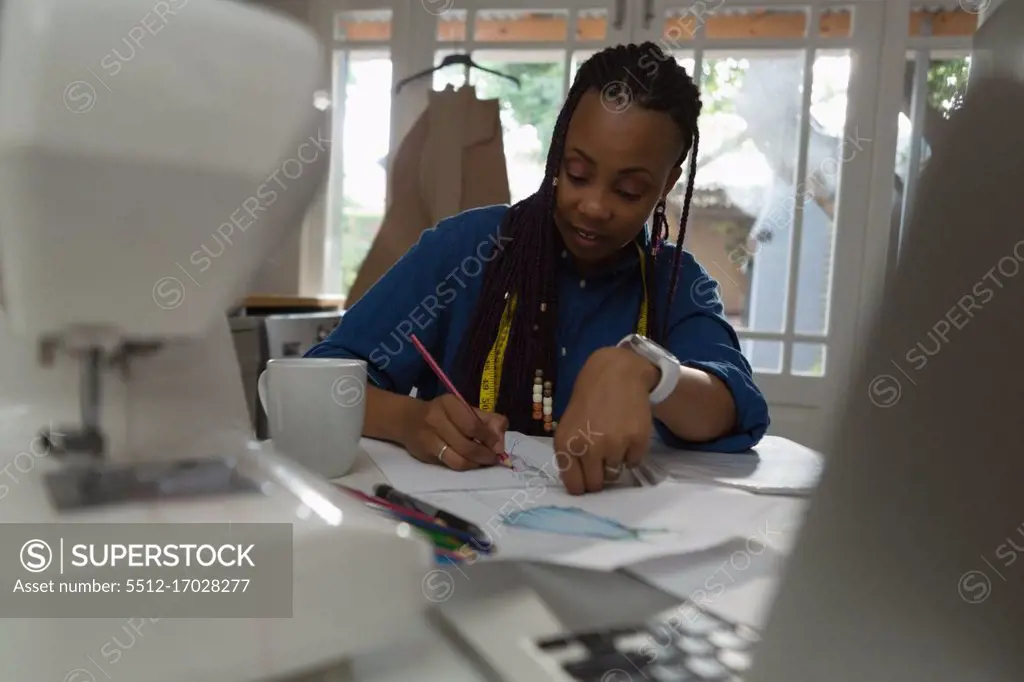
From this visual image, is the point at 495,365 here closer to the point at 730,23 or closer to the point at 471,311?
the point at 471,311

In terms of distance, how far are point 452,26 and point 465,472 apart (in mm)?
1864

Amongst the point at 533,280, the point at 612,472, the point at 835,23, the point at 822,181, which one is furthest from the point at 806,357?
the point at 612,472

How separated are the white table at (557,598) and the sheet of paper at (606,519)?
0.01m

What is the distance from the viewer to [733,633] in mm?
366

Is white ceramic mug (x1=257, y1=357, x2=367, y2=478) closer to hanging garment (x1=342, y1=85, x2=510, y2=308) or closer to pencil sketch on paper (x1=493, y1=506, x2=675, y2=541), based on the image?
pencil sketch on paper (x1=493, y1=506, x2=675, y2=541)

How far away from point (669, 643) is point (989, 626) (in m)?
0.19

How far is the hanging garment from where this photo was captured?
191 cm

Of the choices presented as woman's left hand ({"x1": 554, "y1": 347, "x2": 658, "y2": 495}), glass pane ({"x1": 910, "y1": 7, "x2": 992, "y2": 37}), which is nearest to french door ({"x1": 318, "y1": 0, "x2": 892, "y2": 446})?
glass pane ({"x1": 910, "y1": 7, "x2": 992, "y2": 37})

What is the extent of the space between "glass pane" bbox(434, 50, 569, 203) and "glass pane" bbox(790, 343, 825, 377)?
0.92 metres

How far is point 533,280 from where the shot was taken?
1.04m

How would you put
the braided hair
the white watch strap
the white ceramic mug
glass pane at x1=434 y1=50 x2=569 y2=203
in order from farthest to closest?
1. glass pane at x1=434 y1=50 x2=569 y2=203
2. the braided hair
3. the white watch strap
4. the white ceramic mug

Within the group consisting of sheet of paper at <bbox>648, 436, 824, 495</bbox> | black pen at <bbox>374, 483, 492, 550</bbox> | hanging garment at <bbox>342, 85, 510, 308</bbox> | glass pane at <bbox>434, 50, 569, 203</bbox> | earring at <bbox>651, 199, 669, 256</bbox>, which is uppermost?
glass pane at <bbox>434, 50, 569, 203</bbox>

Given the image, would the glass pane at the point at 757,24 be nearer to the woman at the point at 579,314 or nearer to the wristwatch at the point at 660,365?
the woman at the point at 579,314

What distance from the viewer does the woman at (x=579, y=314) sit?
72 centimetres
